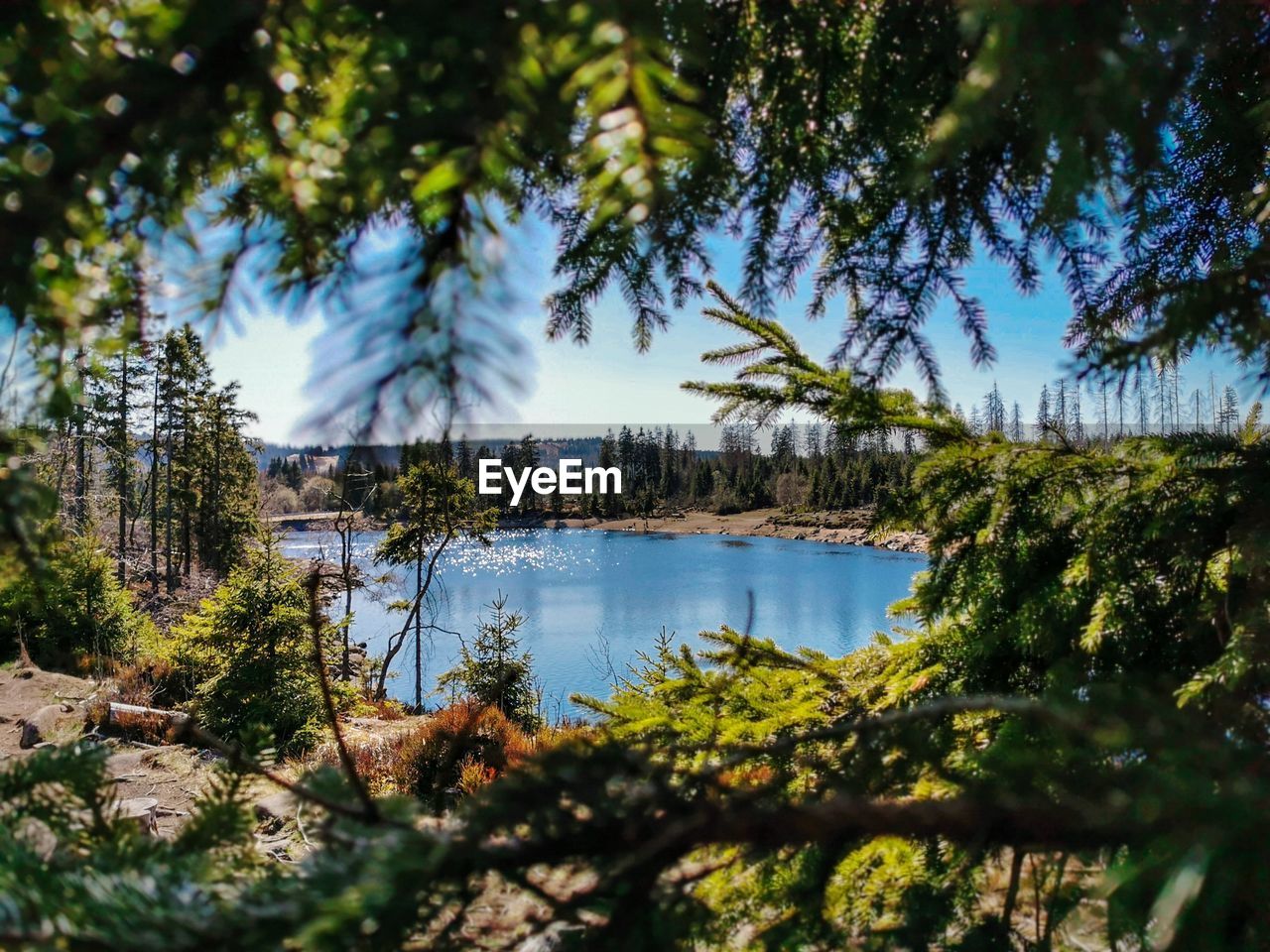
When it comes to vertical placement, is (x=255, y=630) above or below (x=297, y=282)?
below

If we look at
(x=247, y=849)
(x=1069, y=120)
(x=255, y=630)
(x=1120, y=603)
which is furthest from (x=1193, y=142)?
(x=255, y=630)

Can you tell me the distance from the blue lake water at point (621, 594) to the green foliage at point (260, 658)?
3777 millimetres

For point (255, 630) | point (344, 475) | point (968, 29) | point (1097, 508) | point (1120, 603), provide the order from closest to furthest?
point (968, 29) → point (344, 475) → point (1120, 603) → point (1097, 508) → point (255, 630)

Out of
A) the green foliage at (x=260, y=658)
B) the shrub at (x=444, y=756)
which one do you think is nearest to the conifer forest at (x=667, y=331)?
the shrub at (x=444, y=756)

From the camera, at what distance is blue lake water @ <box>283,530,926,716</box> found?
19375 mm

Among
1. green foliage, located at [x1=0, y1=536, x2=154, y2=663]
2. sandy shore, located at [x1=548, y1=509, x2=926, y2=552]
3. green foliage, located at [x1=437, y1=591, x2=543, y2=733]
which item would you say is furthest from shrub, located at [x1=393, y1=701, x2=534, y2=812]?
sandy shore, located at [x1=548, y1=509, x2=926, y2=552]

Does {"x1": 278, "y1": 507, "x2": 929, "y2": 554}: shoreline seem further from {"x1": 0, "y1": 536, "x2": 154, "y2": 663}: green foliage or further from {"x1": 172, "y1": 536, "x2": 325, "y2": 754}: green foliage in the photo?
{"x1": 172, "y1": 536, "x2": 325, "y2": 754}: green foliage

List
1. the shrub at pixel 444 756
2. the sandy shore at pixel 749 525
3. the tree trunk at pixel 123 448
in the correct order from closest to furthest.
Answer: the shrub at pixel 444 756, the tree trunk at pixel 123 448, the sandy shore at pixel 749 525

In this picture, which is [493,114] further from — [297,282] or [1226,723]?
[1226,723]

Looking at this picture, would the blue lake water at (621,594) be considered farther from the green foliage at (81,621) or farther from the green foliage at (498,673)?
the green foliage at (81,621)

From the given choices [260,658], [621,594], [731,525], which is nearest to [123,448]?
[260,658]

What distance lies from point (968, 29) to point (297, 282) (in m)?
0.61

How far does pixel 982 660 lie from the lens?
1548mm

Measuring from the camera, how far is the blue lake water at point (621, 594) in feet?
63.6
